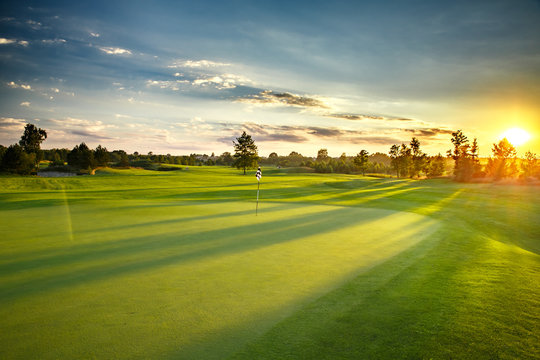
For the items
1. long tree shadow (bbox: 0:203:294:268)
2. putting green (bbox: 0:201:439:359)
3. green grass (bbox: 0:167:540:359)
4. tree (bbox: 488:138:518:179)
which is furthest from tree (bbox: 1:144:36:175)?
tree (bbox: 488:138:518:179)

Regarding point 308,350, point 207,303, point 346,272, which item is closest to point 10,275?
point 207,303

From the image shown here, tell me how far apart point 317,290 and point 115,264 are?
5260 millimetres

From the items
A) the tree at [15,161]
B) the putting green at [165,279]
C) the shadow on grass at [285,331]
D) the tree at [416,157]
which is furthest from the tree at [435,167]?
the tree at [15,161]

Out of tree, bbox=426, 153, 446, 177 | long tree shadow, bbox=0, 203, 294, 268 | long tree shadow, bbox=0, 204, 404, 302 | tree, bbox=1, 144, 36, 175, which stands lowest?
long tree shadow, bbox=0, 203, 294, 268

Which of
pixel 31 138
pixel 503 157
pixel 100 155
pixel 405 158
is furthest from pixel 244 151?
pixel 503 157

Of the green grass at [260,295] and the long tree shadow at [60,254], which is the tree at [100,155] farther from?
the long tree shadow at [60,254]

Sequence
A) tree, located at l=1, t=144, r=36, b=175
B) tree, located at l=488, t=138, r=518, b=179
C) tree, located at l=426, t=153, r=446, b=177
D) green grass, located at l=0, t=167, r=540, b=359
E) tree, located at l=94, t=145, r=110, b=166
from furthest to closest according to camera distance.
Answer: tree, located at l=426, t=153, r=446, b=177 → tree, located at l=488, t=138, r=518, b=179 → tree, located at l=94, t=145, r=110, b=166 → tree, located at l=1, t=144, r=36, b=175 → green grass, located at l=0, t=167, r=540, b=359

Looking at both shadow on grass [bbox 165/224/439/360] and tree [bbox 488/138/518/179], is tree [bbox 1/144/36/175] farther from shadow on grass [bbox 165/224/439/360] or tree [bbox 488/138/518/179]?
tree [bbox 488/138/518/179]

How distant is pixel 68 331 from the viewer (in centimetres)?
430

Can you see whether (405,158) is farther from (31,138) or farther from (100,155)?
(31,138)

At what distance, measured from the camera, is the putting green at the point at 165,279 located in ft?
13.6

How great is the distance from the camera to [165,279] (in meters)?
6.35

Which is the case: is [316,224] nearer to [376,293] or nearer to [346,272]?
[346,272]

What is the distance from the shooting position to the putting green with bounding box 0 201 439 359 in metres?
4.14
